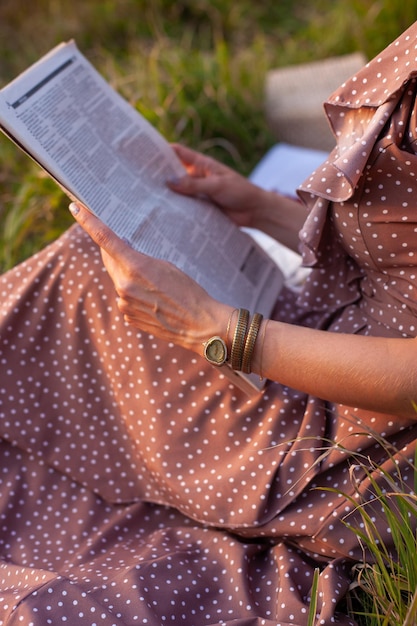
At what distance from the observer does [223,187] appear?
1.71m

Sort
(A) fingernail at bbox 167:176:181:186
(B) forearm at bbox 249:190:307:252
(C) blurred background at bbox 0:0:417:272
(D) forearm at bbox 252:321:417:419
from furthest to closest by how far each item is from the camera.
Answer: (C) blurred background at bbox 0:0:417:272 → (B) forearm at bbox 249:190:307:252 → (A) fingernail at bbox 167:176:181:186 → (D) forearm at bbox 252:321:417:419

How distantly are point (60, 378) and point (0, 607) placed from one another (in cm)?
48

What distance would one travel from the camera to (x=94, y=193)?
137 cm

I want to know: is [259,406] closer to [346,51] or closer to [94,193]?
[94,193]

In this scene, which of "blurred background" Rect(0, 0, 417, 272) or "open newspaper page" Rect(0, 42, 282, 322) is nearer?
"open newspaper page" Rect(0, 42, 282, 322)

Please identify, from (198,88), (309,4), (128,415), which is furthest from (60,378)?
(309,4)

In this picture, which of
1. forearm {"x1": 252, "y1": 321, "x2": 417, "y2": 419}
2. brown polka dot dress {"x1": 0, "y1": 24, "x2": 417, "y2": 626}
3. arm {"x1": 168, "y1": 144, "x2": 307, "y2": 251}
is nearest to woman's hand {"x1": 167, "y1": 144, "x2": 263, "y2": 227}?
arm {"x1": 168, "y1": 144, "x2": 307, "y2": 251}

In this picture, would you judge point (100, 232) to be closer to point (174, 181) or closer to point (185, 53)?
point (174, 181)

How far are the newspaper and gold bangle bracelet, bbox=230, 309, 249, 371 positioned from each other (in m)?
0.20

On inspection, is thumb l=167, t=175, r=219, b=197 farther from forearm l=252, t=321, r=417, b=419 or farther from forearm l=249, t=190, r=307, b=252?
forearm l=252, t=321, r=417, b=419

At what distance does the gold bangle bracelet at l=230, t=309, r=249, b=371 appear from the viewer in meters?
1.24

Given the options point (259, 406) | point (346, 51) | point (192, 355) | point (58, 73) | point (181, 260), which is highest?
point (58, 73)

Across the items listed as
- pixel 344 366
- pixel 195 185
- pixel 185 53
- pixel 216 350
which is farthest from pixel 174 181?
pixel 185 53

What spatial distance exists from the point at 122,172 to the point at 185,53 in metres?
2.16
